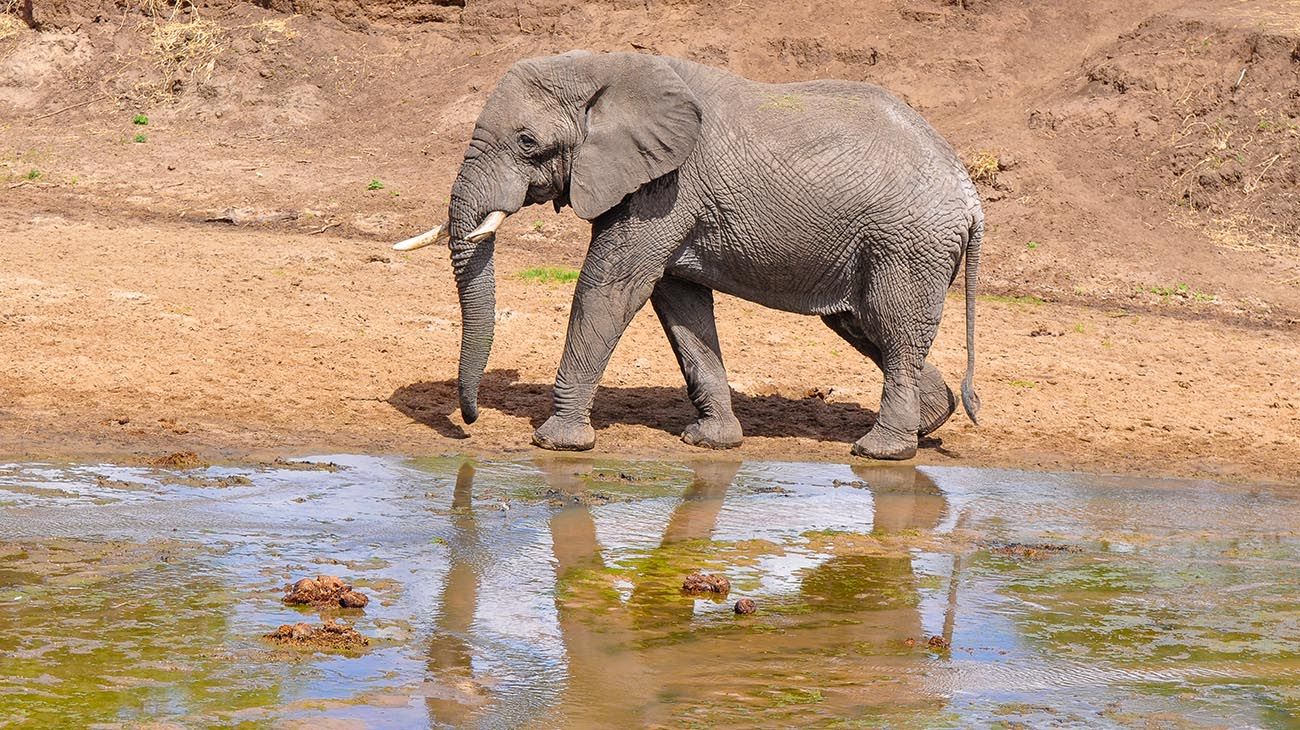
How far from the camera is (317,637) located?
226 inches

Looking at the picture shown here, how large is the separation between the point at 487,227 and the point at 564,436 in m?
1.39

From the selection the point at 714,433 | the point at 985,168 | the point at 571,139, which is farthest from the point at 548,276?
the point at 985,168

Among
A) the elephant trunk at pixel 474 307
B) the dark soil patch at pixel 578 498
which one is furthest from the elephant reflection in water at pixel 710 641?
the elephant trunk at pixel 474 307

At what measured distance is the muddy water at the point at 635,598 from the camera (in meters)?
5.36

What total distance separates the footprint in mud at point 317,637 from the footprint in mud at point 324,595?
34 centimetres

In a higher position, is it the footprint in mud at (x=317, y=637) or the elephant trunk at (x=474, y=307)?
the elephant trunk at (x=474, y=307)

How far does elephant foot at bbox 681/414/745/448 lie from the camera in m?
10.2

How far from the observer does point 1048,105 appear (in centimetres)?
1822

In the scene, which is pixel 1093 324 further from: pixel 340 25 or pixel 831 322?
pixel 340 25

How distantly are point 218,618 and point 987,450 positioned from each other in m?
5.94

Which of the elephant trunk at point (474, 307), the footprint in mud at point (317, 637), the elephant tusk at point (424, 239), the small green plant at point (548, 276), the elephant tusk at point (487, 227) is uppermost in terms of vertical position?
the elephant tusk at point (487, 227)

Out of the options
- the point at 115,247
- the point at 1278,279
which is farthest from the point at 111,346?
the point at 1278,279

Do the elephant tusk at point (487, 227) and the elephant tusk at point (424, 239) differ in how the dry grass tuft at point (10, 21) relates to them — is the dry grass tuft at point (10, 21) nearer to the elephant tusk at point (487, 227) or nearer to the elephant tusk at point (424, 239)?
the elephant tusk at point (424, 239)

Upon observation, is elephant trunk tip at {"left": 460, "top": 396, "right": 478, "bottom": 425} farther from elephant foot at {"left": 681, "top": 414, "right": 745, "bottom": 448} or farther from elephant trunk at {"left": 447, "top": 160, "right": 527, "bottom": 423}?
elephant foot at {"left": 681, "top": 414, "right": 745, "bottom": 448}
